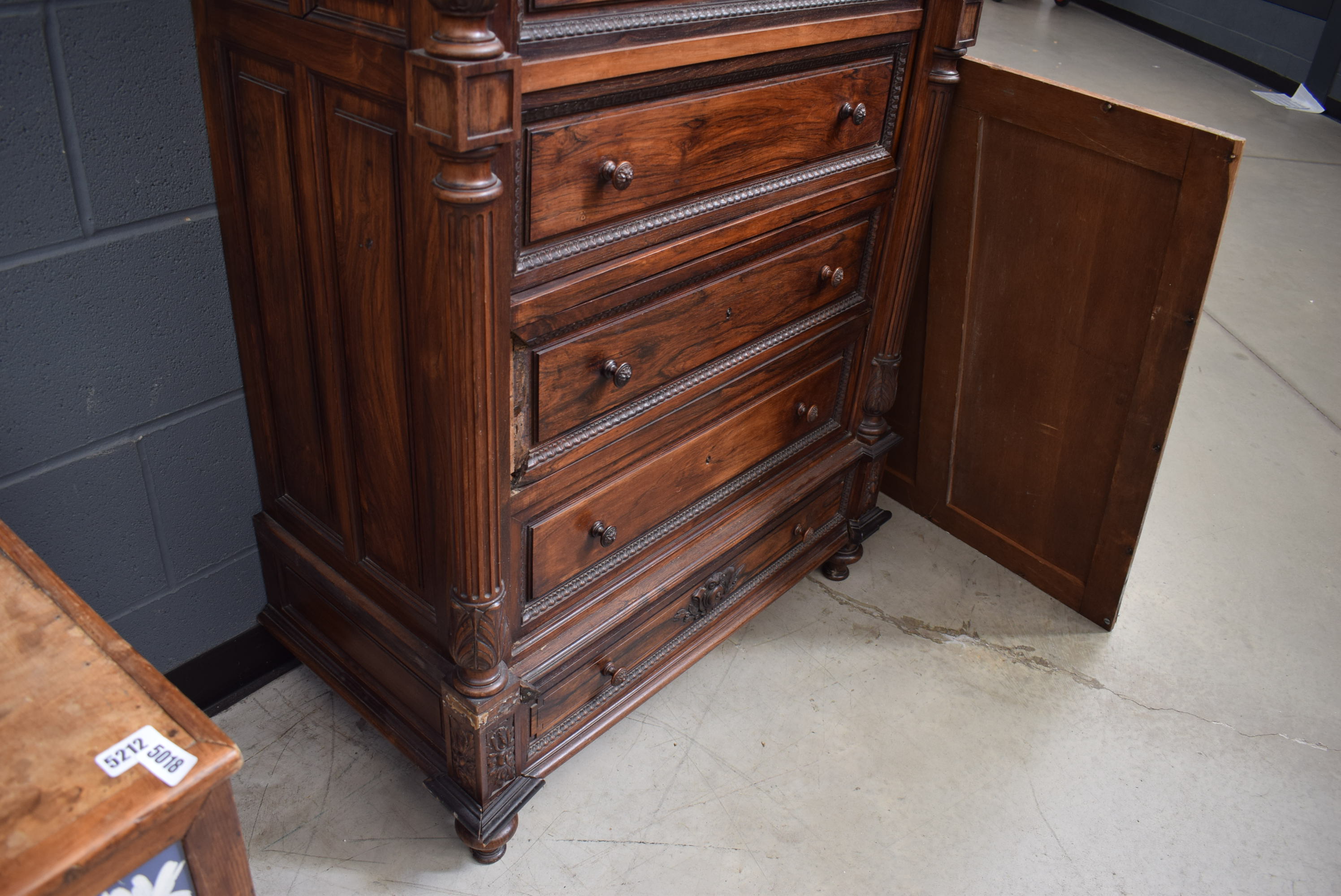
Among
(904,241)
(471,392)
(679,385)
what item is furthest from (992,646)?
(471,392)

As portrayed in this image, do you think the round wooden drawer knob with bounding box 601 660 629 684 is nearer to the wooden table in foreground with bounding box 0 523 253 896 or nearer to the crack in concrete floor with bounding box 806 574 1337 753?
the crack in concrete floor with bounding box 806 574 1337 753

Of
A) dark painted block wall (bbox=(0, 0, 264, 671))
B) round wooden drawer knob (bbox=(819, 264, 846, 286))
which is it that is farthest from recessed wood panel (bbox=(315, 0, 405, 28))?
round wooden drawer knob (bbox=(819, 264, 846, 286))

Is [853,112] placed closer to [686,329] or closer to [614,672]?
[686,329]

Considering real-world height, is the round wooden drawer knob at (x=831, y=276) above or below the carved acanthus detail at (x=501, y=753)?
above

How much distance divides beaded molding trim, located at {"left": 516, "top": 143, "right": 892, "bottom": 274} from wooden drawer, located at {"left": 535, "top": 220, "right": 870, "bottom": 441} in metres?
0.13

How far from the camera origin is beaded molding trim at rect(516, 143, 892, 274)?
1.33m

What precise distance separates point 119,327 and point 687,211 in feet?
3.08

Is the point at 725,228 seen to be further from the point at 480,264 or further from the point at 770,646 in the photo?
the point at 770,646

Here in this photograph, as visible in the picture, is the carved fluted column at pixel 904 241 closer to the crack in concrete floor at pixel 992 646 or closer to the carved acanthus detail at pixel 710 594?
the crack in concrete floor at pixel 992 646

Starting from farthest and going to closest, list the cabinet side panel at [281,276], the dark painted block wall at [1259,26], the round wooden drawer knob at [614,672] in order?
the dark painted block wall at [1259,26]
the round wooden drawer knob at [614,672]
the cabinet side panel at [281,276]

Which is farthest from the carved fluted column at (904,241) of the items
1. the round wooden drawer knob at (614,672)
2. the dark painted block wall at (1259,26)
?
the dark painted block wall at (1259,26)

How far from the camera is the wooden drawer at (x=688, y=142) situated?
129cm

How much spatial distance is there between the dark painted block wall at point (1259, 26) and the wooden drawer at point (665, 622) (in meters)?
5.68

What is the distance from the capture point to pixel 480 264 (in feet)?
3.99
